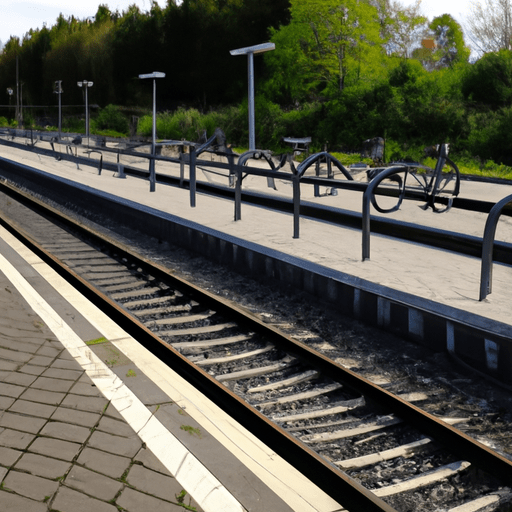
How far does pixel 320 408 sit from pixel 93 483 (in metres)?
1.98

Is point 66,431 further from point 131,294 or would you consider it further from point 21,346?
point 131,294

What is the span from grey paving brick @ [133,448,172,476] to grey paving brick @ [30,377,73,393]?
0.95m

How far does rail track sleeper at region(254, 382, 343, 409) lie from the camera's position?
4.79 meters

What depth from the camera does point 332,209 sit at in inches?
467

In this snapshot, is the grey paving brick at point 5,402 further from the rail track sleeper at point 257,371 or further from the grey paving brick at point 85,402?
the rail track sleeper at point 257,371

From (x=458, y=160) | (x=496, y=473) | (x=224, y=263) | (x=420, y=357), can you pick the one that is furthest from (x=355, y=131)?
(x=496, y=473)

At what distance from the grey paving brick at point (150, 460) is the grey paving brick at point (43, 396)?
2.69 ft

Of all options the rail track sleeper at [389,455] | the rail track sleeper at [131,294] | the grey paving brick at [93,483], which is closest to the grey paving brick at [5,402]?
the grey paving brick at [93,483]

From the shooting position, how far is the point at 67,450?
3.43 metres

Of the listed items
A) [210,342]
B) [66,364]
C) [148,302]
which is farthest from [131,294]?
[66,364]

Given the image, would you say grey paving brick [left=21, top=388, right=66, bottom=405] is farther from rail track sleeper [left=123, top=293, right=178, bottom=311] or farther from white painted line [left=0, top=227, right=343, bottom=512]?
rail track sleeper [left=123, top=293, right=178, bottom=311]

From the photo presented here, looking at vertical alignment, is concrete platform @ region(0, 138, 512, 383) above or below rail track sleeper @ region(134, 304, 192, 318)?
above

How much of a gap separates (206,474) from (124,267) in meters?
6.28

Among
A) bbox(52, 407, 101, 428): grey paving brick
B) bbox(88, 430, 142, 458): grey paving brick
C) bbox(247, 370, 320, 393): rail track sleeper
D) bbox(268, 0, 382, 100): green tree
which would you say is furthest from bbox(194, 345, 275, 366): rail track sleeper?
bbox(268, 0, 382, 100): green tree
